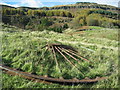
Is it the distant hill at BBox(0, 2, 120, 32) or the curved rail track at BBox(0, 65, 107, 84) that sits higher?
the distant hill at BBox(0, 2, 120, 32)

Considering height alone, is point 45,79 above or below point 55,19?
below

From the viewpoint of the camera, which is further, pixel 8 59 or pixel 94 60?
pixel 94 60

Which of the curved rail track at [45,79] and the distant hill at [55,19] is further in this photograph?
the distant hill at [55,19]

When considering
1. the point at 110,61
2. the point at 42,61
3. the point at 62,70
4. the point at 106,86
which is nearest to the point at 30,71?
the point at 42,61

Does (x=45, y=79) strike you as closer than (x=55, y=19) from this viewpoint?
Yes

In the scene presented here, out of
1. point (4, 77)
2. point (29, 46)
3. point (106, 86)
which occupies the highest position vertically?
point (29, 46)

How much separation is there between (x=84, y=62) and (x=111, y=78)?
1.02 metres

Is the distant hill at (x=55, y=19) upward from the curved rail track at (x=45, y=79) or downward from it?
upward

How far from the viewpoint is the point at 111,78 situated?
3.69 metres

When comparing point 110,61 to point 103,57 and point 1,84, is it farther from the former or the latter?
point 1,84

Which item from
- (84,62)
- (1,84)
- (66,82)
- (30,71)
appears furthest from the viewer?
(84,62)

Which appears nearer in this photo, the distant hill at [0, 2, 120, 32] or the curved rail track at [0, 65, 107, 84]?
the curved rail track at [0, 65, 107, 84]

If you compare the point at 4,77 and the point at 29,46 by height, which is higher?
the point at 29,46

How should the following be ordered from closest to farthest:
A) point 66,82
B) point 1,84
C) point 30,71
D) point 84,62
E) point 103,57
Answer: point 1,84
point 66,82
point 30,71
point 84,62
point 103,57
